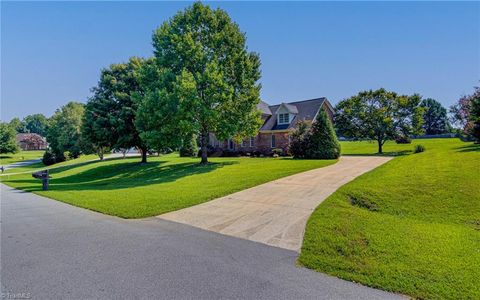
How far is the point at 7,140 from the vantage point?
52750 millimetres

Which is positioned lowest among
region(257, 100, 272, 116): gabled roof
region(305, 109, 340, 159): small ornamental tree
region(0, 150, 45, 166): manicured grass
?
region(0, 150, 45, 166): manicured grass

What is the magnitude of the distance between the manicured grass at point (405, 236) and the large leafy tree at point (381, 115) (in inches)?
740

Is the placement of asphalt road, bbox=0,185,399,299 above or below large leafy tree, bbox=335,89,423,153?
below

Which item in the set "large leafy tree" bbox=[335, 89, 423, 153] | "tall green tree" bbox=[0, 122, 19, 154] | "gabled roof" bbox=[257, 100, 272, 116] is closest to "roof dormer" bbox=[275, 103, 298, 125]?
"gabled roof" bbox=[257, 100, 272, 116]

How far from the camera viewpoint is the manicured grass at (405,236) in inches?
149

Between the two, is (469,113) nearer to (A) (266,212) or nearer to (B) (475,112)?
(B) (475,112)

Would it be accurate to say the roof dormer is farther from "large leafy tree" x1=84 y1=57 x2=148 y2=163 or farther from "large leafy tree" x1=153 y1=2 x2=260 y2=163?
"large leafy tree" x1=84 y1=57 x2=148 y2=163

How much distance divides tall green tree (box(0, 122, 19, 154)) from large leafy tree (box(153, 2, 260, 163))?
51320 mm

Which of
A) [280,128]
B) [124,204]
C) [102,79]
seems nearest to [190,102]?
[124,204]

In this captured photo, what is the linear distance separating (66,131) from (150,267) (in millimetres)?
45500

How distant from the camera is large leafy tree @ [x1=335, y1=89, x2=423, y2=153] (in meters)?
26.1

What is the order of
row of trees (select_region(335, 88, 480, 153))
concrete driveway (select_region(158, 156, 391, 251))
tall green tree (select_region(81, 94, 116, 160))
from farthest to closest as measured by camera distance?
row of trees (select_region(335, 88, 480, 153)) < tall green tree (select_region(81, 94, 116, 160)) < concrete driveway (select_region(158, 156, 391, 251))

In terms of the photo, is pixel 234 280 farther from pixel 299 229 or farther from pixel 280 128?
pixel 280 128

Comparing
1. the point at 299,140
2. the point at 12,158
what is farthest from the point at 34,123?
the point at 299,140
